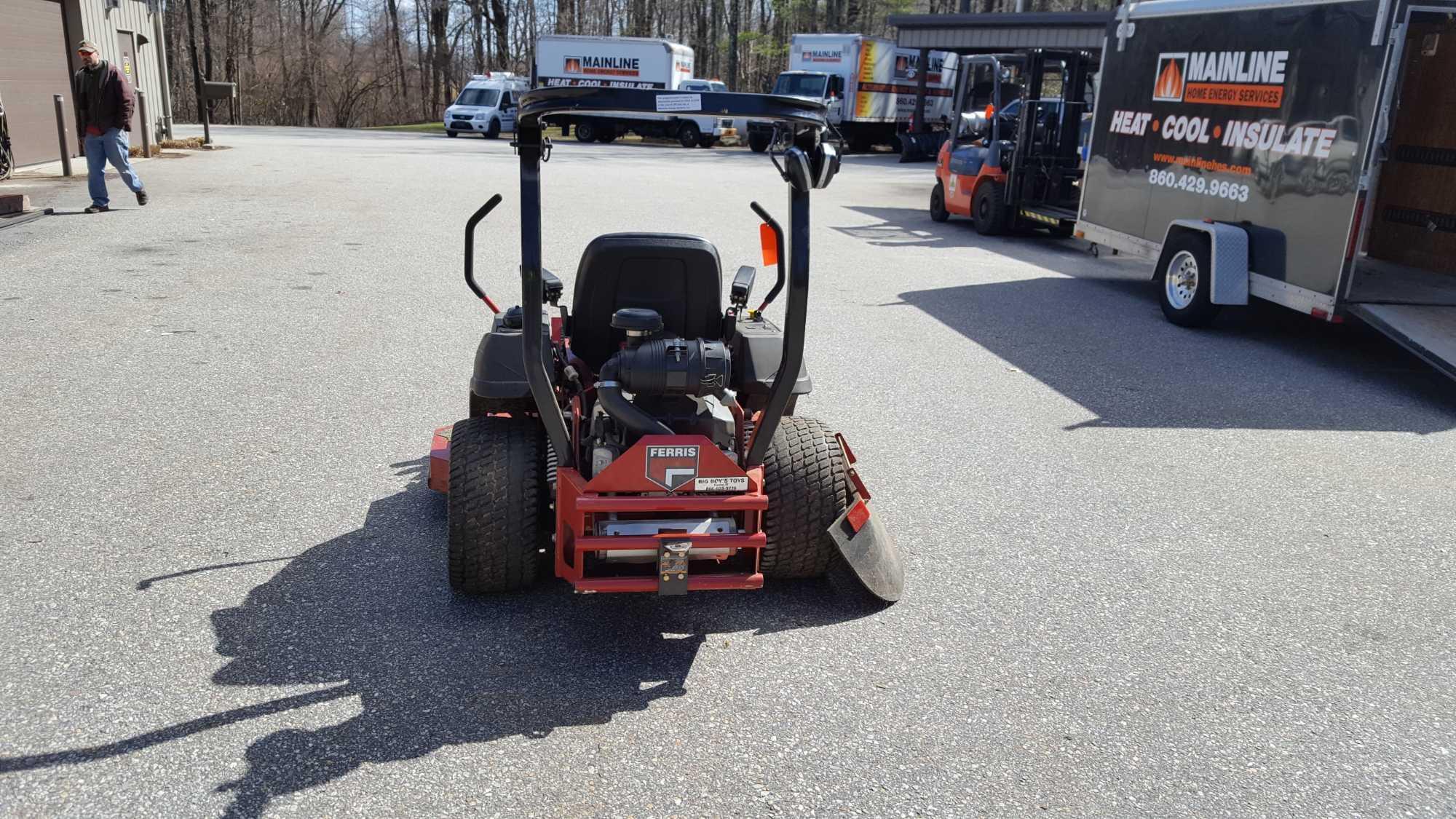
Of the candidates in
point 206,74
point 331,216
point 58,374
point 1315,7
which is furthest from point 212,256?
point 206,74

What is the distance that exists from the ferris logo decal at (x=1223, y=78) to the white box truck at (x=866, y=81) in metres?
21.7

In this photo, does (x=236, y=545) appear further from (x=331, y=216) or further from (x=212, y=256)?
(x=331, y=216)

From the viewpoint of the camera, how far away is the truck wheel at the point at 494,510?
3.98 metres

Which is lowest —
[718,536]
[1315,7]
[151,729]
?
[151,729]

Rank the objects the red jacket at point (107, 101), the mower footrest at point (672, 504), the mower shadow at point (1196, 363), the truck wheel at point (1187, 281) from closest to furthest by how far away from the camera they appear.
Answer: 1. the mower footrest at point (672, 504)
2. the mower shadow at point (1196, 363)
3. the truck wheel at point (1187, 281)
4. the red jacket at point (107, 101)

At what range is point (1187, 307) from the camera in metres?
10.1

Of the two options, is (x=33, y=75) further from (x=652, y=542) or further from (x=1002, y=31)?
(x=1002, y=31)

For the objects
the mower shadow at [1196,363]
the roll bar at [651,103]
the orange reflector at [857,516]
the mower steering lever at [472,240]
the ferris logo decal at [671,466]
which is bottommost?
the mower shadow at [1196,363]

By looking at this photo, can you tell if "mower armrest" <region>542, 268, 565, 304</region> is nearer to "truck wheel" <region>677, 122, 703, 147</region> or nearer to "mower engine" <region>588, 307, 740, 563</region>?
"mower engine" <region>588, 307, 740, 563</region>

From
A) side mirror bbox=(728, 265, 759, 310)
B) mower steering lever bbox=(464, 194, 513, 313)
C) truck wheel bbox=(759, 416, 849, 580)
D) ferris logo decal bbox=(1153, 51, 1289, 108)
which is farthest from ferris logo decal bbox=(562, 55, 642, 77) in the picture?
truck wheel bbox=(759, 416, 849, 580)

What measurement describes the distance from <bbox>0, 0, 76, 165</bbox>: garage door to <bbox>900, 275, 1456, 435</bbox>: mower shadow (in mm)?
14296

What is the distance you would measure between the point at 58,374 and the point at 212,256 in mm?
4582

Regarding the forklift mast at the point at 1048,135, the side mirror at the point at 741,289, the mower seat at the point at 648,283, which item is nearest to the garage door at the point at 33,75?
the forklift mast at the point at 1048,135

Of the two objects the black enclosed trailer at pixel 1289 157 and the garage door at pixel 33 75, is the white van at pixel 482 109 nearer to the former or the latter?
the garage door at pixel 33 75
